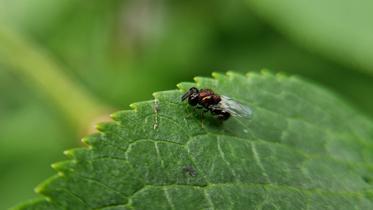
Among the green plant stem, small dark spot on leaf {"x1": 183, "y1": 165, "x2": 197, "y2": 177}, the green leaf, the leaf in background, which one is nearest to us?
the green leaf

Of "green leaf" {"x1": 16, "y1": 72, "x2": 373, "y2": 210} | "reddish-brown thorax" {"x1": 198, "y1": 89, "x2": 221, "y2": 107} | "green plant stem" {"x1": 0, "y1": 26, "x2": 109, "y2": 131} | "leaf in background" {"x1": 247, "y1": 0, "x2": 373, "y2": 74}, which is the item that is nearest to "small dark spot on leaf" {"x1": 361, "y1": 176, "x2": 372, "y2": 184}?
"green leaf" {"x1": 16, "y1": 72, "x2": 373, "y2": 210}

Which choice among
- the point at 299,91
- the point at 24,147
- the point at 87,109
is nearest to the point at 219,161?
the point at 299,91

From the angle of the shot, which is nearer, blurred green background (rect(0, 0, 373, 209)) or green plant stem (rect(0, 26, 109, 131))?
green plant stem (rect(0, 26, 109, 131))

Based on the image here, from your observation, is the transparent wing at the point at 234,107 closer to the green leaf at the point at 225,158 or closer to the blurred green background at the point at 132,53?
the green leaf at the point at 225,158

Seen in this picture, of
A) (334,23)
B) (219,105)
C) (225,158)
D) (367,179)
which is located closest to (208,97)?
(219,105)

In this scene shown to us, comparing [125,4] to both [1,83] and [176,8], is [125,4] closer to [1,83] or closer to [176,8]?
[176,8]

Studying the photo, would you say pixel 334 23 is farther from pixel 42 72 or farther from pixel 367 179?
pixel 42 72

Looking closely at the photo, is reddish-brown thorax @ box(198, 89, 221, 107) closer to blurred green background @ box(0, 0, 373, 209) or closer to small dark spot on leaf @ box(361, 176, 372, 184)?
small dark spot on leaf @ box(361, 176, 372, 184)
